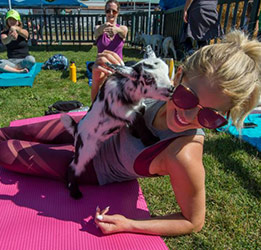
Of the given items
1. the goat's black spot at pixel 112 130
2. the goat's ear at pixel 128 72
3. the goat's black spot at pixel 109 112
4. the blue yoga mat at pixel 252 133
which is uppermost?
the goat's ear at pixel 128 72

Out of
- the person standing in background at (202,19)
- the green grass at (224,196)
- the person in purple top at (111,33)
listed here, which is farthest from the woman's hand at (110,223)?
the person standing in background at (202,19)

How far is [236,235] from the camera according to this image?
200 cm

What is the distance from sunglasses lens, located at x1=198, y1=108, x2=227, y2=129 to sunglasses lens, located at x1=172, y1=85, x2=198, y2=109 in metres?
0.06

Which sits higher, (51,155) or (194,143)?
(194,143)

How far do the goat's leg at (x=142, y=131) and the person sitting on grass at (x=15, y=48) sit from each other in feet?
16.4

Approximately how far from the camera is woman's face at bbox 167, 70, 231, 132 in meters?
1.20

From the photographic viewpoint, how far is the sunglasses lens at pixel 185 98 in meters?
1.23

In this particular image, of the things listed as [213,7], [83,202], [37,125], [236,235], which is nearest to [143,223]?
[83,202]

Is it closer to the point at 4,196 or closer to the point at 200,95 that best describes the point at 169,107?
the point at 200,95

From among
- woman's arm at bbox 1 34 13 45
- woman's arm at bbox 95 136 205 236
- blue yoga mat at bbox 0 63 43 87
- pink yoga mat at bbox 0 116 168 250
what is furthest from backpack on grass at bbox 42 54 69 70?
woman's arm at bbox 95 136 205 236

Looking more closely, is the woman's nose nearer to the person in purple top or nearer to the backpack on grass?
the person in purple top

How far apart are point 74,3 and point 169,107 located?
1412 centimetres

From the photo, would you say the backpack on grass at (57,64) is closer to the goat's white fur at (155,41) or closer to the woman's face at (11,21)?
the woman's face at (11,21)

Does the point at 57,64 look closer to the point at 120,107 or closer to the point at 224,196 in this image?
the point at 120,107
